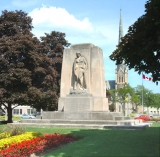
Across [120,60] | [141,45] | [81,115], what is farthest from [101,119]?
[141,45]

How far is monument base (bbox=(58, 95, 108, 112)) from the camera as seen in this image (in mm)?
19047

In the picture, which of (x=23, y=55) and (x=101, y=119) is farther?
(x=23, y=55)

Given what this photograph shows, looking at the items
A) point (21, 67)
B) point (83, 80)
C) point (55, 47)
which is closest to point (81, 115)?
point (83, 80)

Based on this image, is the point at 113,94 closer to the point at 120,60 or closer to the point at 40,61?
the point at 40,61

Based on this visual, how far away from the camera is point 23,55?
91.2ft

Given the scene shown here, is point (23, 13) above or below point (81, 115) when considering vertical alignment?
above

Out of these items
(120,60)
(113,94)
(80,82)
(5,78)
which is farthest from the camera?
(113,94)

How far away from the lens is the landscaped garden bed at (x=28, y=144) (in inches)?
359

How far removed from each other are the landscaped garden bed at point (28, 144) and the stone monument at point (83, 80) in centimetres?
759

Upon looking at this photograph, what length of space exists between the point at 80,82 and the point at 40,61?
33.3 feet

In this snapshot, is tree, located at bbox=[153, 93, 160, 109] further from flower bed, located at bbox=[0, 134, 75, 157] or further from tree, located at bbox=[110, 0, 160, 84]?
tree, located at bbox=[110, 0, 160, 84]

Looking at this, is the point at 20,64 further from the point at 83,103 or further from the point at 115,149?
→ the point at 115,149

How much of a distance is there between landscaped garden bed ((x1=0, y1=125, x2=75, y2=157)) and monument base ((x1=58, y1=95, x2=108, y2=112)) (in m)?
7.38

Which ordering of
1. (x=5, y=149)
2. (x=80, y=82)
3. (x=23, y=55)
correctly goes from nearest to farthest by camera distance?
(x=5, y=149), (x=80, y=82), (x=23, y=55)
